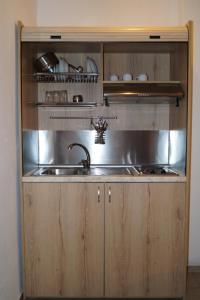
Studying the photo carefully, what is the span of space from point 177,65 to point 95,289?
1886 millimetres

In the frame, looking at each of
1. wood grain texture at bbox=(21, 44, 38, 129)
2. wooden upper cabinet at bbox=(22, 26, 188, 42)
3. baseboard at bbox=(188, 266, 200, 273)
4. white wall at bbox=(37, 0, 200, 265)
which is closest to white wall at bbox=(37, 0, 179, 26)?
white wall at bbox=(37, 0, 200, 265)

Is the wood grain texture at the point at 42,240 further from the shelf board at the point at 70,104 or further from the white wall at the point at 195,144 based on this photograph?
the white wall at the point at 195,144

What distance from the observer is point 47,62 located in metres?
1.98

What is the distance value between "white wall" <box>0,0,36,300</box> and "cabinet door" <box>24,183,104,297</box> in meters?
0.09

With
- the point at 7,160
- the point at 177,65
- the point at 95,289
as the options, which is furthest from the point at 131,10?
the point at 95,289

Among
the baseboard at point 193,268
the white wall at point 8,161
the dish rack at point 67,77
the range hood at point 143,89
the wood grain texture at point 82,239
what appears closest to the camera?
the white wall at point 8,161

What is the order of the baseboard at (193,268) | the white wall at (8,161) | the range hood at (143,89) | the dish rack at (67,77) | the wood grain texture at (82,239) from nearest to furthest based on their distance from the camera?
1. the white wall at (8,161)
2. the wood grain texture at (82,239)
3. the range hood at (143,89)
4. the dish rack at (67,77)
5. the baseboard at (193,268)

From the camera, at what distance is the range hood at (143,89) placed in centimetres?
184

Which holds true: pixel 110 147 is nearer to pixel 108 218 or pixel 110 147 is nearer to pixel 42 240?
pixel 108 218

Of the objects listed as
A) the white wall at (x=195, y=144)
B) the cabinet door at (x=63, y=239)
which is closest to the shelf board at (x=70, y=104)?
the cabinet door at (x=63, y=239)

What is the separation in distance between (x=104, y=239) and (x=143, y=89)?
117 centimetres

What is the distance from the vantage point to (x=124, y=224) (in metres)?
1.74

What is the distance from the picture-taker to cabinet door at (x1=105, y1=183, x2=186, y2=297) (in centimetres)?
173

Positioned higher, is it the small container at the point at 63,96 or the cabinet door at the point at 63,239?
the small container at the point at 63,96
